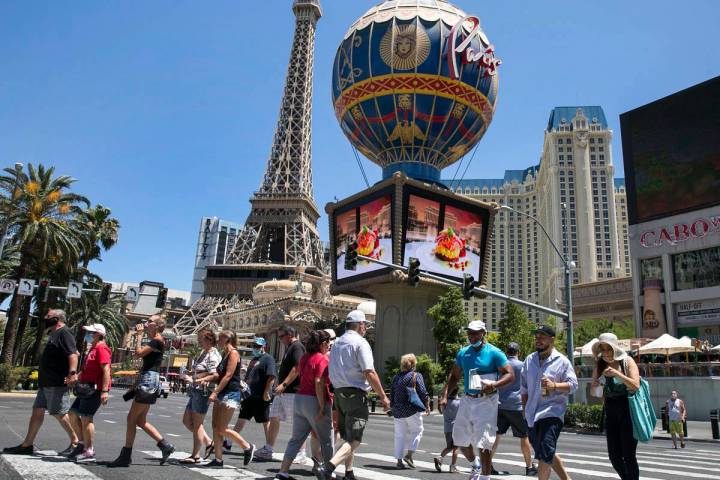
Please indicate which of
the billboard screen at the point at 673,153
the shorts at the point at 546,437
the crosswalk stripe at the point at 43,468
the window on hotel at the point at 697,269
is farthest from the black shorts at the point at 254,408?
the billboard screen at the point at 673,153

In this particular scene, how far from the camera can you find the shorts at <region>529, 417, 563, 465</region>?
5.71 m

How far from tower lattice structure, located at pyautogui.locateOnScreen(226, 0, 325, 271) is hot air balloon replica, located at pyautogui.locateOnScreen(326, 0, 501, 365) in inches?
2182

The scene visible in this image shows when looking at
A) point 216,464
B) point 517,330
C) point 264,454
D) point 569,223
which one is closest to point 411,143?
point 517,330

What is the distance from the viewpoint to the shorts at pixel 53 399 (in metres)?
7.36

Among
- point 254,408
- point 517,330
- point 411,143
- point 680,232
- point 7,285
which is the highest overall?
point 411,143

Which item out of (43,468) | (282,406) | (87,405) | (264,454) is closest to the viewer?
(43,468)

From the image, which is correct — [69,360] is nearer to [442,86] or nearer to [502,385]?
[502,385]

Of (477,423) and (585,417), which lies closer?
(477,423)

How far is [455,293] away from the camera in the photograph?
123ft

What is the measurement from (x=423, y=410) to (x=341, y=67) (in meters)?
37.1

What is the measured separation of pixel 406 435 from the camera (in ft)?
27.9

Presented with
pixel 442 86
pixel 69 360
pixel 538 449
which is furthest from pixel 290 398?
pixel 442 86

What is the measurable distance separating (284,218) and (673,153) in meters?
65.1

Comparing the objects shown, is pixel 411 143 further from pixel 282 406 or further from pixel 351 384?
pixel 351 384
